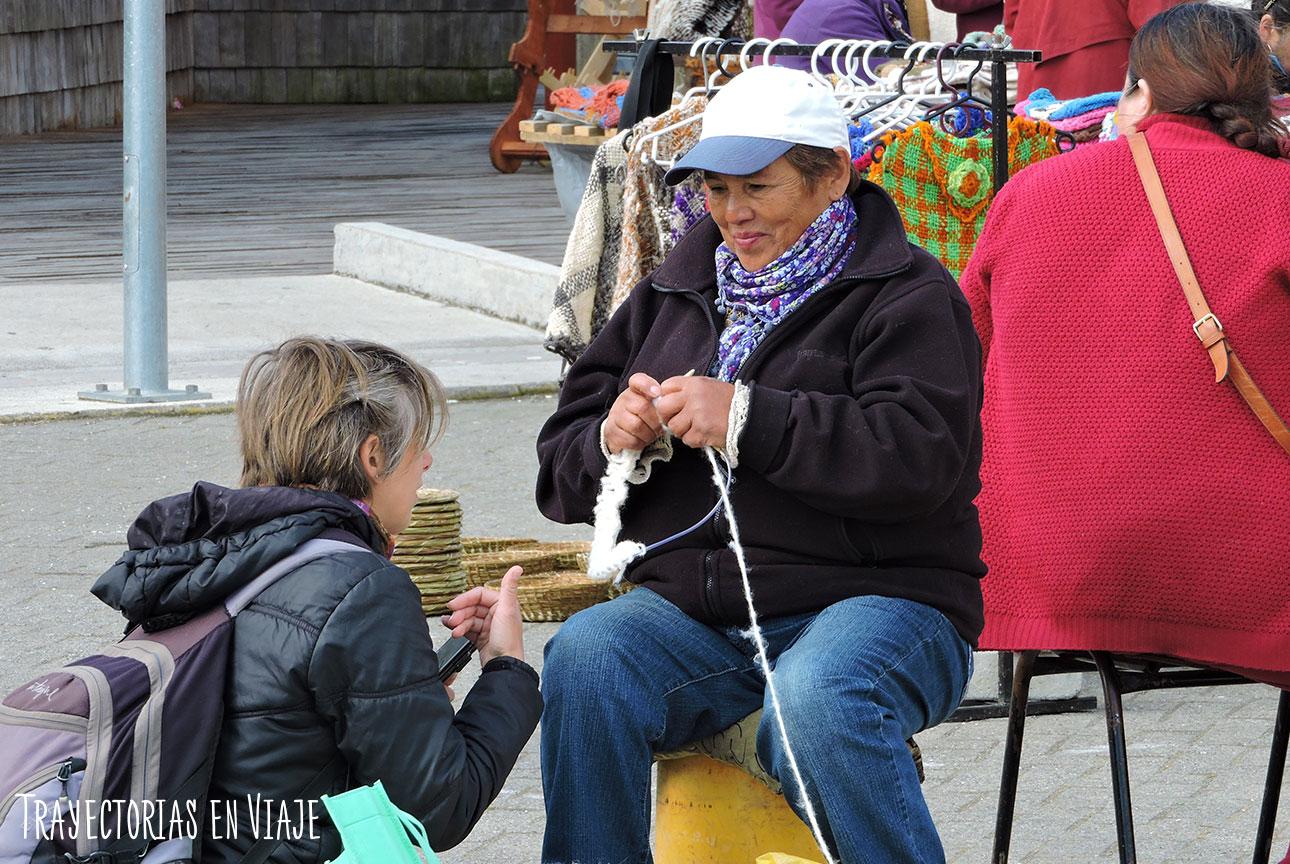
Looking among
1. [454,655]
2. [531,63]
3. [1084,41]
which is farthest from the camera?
[531,63]

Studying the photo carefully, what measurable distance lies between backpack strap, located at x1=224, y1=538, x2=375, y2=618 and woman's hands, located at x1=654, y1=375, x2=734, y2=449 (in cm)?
63

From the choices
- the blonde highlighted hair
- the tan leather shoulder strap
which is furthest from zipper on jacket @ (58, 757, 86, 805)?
the tan leather shoulder strap

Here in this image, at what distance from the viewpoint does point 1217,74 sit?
10.3ft

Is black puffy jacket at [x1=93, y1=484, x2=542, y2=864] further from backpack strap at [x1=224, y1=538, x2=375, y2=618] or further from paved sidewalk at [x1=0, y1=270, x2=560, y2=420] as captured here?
→ paved sidewalk at [x1=0, y1=270, x2=560, y2=420]

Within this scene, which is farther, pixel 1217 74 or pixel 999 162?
pixel 999 162

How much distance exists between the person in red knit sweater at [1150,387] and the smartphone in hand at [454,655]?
97cm

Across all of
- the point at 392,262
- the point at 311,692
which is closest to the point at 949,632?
the point at 311,692

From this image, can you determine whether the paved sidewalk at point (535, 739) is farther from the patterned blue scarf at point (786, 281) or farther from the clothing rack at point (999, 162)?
the patterned blue scarf at point (786, 281)

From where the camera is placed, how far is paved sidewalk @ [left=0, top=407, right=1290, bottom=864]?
3791 mm

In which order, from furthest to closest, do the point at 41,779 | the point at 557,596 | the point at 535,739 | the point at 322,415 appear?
the point at 557,596 < the point at 535,739 < the point at 322,415 < the point at 41,779

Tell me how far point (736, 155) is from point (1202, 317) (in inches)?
30.3

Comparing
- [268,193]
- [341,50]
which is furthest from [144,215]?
[341,50]

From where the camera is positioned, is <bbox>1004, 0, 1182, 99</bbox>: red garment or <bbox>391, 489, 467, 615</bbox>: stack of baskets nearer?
<bbox>391, 489, 467, 615</bbox>: stack of baskets

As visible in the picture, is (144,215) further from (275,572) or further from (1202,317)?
(275,572)
